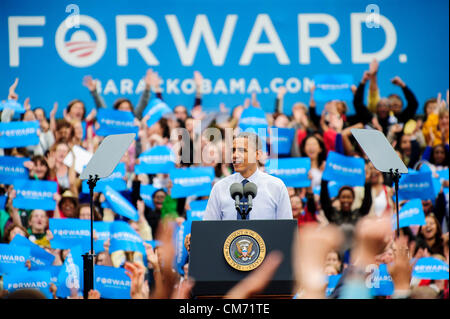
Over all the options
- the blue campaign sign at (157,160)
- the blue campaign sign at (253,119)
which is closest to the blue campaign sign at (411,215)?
the blue campaign sign at (253,119)

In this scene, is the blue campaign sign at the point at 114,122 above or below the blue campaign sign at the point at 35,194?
above

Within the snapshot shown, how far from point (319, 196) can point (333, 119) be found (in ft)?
2.76

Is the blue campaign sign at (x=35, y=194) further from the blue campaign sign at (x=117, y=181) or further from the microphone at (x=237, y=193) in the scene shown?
the microphone at (x=237, y=193)

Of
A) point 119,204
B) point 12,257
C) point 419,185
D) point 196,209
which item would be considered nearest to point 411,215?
point 419,185

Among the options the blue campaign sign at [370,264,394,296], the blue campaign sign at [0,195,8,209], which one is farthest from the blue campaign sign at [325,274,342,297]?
the blue campaign sign at [0,195,8,209]

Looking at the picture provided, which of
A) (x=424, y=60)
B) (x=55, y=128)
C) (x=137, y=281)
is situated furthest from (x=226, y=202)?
(x=424, y=60)

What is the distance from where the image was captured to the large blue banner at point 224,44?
7.44 metres

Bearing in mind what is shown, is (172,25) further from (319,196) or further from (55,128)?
(319,196)

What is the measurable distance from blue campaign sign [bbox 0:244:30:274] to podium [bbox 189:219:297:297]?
13.3 ft

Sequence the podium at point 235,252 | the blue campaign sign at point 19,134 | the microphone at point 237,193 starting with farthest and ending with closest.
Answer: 1. the blue campaign sign at point 19,134
2. the microphone at point 237,193
3. the podium at point 235,252

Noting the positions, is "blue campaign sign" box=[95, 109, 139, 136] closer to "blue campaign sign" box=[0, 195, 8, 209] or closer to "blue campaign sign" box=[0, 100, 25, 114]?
"blue campaign sign" box=[0, 100, 25, 114]

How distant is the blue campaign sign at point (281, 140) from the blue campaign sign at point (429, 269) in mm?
1764

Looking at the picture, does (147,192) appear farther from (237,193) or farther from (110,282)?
(237,193)

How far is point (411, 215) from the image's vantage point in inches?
281
